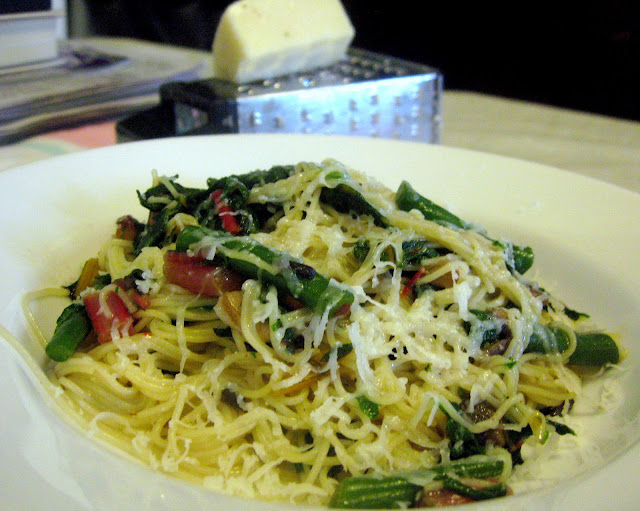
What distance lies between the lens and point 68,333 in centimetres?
199

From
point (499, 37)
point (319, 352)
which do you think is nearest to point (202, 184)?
point (319, 352)

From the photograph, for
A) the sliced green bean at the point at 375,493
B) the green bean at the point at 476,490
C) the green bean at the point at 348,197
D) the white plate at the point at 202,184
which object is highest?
the green bean at the point at 348,197

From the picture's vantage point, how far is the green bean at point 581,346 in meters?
2.20

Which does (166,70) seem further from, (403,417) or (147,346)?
(403,417)

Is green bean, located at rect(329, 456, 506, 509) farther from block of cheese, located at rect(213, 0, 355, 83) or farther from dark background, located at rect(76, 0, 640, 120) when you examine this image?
dark background, located at rect(76, 0, 640, 120)

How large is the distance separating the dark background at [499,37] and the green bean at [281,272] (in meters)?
7.35

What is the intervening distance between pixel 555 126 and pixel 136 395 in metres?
4.83

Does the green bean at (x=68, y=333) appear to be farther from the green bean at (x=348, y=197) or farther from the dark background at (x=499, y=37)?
the dark background at (x=499, y=37)

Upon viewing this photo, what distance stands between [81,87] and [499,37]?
22.0ft

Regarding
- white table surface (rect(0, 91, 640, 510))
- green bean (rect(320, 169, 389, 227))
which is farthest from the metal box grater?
green bean (rect(320, 169, 389, 227))

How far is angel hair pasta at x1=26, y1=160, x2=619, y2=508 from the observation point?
5.90ft

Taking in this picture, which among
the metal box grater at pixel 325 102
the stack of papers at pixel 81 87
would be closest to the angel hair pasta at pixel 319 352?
the metal box grater at pixel 325 102

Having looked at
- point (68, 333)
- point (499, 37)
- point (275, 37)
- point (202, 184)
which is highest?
point (275, 37)

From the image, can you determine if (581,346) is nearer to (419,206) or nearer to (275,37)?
(419,206)
